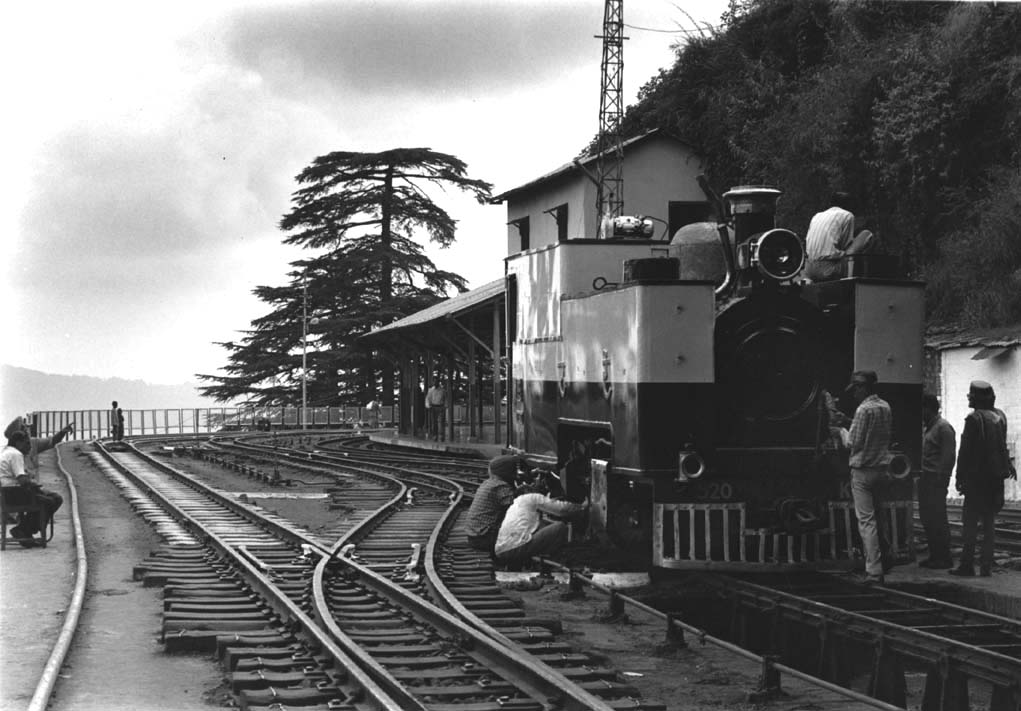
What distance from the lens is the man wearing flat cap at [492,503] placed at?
41.8ft

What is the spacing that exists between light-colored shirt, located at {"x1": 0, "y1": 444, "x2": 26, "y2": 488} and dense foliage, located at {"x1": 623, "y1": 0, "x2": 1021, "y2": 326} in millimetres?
15846

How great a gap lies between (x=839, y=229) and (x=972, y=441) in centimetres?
223

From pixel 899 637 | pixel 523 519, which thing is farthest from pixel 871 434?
pixel 523 519

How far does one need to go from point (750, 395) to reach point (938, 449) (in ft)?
8.77

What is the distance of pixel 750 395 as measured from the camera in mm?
11016

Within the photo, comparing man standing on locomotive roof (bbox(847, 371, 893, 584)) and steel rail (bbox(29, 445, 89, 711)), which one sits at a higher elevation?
man standing on locomotive roof (bbox(847, 371, 893, 584))

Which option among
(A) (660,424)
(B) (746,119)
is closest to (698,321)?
(A) (660,424)

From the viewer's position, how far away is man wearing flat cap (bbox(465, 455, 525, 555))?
12.7m

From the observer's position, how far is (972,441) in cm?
1197

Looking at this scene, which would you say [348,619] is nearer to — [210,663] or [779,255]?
[210,663]

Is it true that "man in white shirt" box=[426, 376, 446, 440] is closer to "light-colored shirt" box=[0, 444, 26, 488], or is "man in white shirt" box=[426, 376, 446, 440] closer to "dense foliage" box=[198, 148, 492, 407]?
"dense foliage" box=[198, 148, 492, 407]

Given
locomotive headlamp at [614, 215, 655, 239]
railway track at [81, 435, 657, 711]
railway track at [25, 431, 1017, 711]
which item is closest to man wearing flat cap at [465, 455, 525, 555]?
railway track at [25, 431, 1017, 711]

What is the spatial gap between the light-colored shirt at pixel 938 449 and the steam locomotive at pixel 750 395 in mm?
1491

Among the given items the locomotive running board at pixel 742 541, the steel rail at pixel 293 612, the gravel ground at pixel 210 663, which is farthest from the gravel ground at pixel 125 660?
the locomotive running board at pixel 742 541
